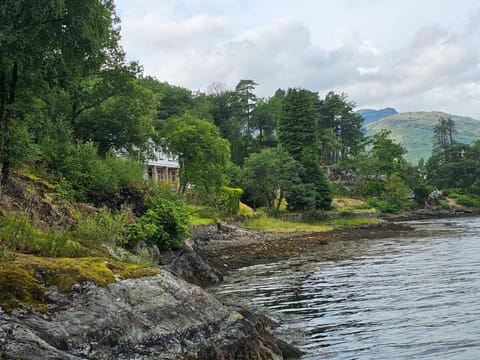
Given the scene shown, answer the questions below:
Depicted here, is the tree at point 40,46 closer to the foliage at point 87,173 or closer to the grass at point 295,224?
the foliage at point 87,173

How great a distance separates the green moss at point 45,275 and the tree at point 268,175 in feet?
178

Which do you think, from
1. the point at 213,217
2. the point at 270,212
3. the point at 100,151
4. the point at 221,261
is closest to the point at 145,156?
the point at 100,151

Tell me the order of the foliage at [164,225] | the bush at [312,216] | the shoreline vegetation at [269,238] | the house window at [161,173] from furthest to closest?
the house window at [161,173] < the bush at [312,216] < the shoreline vegetation at [269,238] < the foliage at [164,225]

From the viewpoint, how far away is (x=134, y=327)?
329 inches

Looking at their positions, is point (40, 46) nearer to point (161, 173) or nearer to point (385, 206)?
point (161, 173)

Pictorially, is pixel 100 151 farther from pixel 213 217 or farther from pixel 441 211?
pixel 441 211

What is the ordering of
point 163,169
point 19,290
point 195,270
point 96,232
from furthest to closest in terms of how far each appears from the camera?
1. point 163,169
2. point 195,270
3. point 96,232
4. point 19,290

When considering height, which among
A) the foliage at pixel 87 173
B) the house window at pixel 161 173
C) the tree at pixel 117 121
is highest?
the tree at pixel 117 121

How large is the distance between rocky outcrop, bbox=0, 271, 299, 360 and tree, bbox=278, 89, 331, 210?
5863 cm

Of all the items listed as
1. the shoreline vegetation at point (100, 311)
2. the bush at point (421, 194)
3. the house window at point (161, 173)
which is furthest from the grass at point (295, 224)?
the shoreline vegetation at point (100, 311)

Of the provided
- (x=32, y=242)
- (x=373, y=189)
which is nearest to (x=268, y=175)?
(x=373, y=189)

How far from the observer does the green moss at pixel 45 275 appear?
25.8ft

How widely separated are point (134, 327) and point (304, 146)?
7049 cm

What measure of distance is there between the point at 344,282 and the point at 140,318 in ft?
45.6
